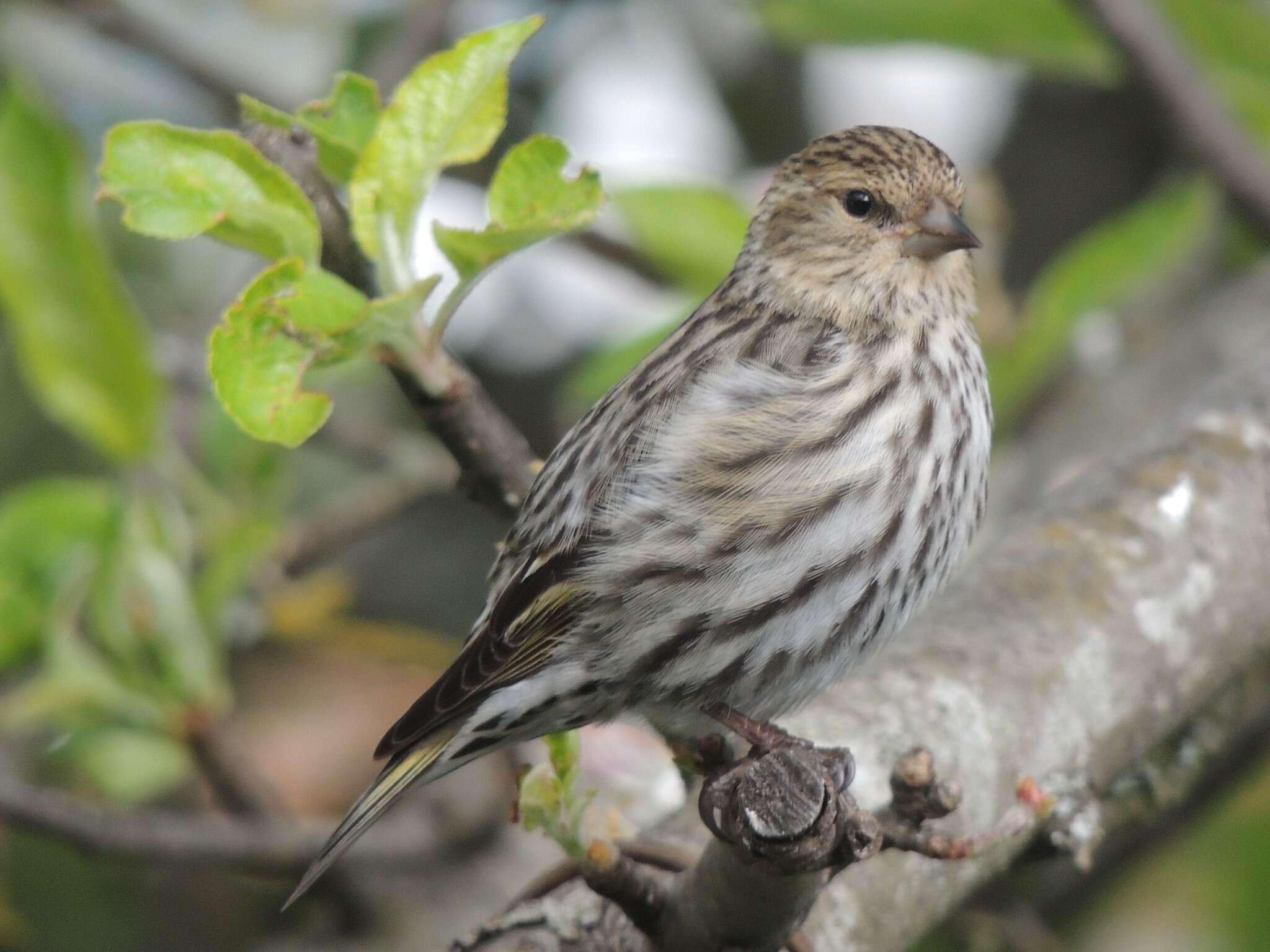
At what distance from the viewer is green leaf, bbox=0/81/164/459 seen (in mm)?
2992

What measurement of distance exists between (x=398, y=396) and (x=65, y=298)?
2.19 meters

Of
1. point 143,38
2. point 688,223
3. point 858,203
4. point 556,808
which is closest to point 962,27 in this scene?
point 688,223

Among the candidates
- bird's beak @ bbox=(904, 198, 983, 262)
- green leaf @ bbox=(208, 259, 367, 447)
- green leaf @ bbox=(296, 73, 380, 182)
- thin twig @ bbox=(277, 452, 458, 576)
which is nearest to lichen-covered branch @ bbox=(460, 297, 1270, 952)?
bird's beak @ bbox=(904, 198, 983, 262)

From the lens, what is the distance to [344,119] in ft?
6.84

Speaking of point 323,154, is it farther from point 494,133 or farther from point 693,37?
point 693,37

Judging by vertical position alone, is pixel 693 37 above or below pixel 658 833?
above

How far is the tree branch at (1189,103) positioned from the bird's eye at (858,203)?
51.2 inches

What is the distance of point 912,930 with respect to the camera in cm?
236

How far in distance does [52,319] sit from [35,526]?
0.39m

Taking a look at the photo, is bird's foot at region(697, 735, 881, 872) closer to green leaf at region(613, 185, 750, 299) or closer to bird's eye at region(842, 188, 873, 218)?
bird's eye at region(842, 188, 873, 218)

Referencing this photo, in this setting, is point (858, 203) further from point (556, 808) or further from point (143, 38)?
point (143, 38)

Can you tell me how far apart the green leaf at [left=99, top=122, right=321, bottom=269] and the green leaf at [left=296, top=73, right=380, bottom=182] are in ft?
0.43

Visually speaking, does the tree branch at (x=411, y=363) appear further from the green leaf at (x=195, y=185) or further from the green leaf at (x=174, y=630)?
the green leaf at (x=174, y=630)

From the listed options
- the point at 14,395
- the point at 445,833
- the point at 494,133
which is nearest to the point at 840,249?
the point at 494,133
